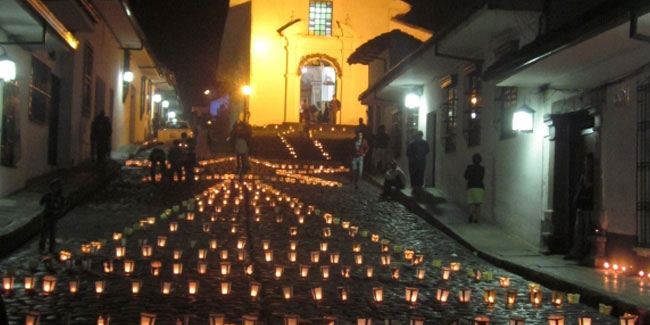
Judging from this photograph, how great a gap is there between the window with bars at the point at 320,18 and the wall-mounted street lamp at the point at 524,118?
29.9 meters

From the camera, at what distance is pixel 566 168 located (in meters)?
15.2

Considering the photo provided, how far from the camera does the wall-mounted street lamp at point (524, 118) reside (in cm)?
1591

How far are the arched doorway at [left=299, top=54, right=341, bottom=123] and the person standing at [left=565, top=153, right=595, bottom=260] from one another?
1193 inches

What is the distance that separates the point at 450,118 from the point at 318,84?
25.8 metres

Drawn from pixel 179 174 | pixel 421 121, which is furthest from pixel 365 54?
pixel 179 174

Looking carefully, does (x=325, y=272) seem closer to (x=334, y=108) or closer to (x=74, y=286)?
(x=74, y=286)

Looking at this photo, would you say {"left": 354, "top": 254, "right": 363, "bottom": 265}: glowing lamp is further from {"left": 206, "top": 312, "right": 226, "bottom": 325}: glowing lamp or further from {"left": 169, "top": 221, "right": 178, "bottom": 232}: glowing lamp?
{"left": 206, "top": 312, "right": 226, "bottom": 325}: glowing lamp

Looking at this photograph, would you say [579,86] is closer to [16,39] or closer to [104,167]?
[16,39]

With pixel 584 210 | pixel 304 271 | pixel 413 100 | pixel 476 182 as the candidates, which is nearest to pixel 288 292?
pixel 304 271

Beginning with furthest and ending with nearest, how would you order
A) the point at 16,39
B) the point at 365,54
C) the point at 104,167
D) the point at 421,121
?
the point at 365,54, the point at 421,121, the point at 104,167, the point at 16,39

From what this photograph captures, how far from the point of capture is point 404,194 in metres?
22.4

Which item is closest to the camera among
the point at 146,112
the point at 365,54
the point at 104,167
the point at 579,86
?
the point at 579,86

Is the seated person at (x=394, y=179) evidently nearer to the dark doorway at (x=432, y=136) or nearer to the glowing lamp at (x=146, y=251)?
the dark doorway at (x=432, y=136)

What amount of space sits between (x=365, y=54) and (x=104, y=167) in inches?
566
